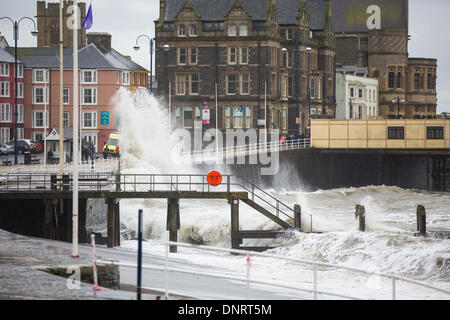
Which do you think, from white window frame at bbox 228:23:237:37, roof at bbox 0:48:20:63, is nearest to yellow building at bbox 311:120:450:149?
white window frame at bbox 228:23:237:37

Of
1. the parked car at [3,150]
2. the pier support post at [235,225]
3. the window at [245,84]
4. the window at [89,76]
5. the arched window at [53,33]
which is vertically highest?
the arched window at [53,33]

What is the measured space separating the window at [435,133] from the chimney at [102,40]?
116 feet

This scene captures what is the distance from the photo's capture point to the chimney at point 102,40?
326ft

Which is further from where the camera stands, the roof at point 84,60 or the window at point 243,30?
the roof at point 84,60

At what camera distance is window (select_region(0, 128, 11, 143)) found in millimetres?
92988

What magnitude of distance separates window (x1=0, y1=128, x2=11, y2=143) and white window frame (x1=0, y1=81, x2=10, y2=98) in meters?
3.26

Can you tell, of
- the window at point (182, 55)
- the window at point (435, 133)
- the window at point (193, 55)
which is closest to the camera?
the window at point (435, 133)

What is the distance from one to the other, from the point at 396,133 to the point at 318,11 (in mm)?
29556

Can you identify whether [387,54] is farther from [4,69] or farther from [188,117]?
[4,69]

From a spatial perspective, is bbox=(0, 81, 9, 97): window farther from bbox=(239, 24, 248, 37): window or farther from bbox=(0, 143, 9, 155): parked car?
bbox=(239, 24, 248, 37): window

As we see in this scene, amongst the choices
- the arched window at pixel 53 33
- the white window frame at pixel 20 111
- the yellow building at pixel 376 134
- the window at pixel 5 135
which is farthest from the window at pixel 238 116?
the arched window at pixel 53 33

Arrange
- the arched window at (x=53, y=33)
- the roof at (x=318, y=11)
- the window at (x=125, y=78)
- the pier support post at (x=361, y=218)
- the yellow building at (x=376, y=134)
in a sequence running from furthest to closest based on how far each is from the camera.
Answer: the arched window at (x=53, y=33), the window at (x=125, y=78), the roof at (x=318, y=11), the yellow building at (x=376, y=134), the pier support post at (x=361, y=218)

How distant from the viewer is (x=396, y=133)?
80750mm

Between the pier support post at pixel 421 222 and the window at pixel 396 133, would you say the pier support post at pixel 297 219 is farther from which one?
the window at pixel 396 133
